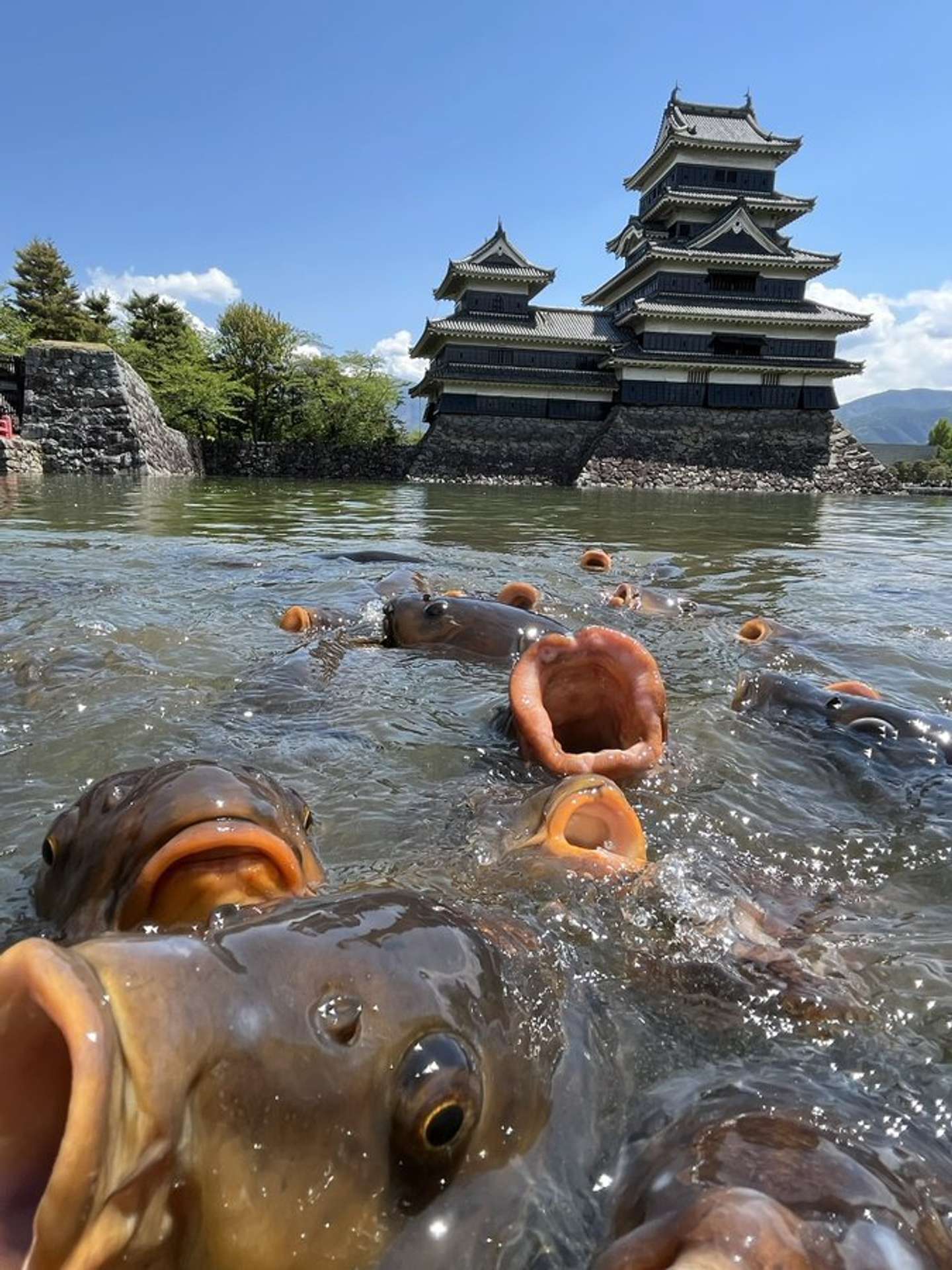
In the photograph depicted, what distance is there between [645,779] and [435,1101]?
6.18ft

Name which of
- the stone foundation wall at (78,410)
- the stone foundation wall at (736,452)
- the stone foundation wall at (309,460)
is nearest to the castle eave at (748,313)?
the stone foundation wall at (736,452)

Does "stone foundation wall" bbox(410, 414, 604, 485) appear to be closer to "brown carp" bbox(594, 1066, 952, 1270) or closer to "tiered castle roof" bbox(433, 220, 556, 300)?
"tiered castle roof" bbox(433, 220, 556, 300)

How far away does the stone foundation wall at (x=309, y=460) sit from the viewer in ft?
128

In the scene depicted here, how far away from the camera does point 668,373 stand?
38.4m

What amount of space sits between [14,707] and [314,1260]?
3.31m

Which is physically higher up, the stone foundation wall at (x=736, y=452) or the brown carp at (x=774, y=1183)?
the stone foundation wall at (x=736, y=452)

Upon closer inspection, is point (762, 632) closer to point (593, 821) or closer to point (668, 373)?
point (593, 821)

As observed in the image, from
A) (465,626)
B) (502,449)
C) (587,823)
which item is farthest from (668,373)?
(587,823)

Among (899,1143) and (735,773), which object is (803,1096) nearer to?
(899,1143)

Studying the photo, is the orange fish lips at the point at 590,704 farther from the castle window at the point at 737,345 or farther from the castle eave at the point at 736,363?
the castle window at the point at 737,345

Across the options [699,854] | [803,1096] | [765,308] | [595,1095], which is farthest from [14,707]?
[765,308]

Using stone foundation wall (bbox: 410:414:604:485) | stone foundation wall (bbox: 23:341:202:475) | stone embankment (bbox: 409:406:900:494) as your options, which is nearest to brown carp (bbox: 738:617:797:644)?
stone foundation wall (bbox: 23:341:202:475)

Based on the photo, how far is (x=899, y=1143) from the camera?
4.41 ft

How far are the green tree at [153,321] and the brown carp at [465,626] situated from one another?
140ft
